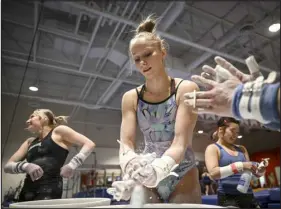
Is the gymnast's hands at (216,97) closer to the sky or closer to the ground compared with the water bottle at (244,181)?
closer to the sky

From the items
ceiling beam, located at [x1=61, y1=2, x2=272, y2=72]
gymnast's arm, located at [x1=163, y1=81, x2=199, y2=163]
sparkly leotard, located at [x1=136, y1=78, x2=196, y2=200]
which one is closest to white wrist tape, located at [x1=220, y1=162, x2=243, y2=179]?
sparkly leotard, located at [x1=136, y1=78, x2=196, y2=200]

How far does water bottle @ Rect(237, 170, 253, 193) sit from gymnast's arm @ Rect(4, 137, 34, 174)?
43.2 inches

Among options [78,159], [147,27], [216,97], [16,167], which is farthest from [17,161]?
[216,97]

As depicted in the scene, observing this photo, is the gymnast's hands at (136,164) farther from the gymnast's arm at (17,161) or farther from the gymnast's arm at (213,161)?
the gymnast's arm at (17,161)

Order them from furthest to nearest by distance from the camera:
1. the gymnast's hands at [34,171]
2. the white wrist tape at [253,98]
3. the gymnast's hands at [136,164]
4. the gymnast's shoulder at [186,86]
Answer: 1. the gymnast's hands at [34,171]
2. the gymnast's shoulder at [186,86]
3. the gymnast's hands at [136,164]
4. the white wrist tape at [253,98]

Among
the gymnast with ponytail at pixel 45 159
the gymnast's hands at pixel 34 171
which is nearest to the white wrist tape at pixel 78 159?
the gymnast with ponytail at pixel 45 159

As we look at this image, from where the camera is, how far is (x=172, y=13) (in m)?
3.44

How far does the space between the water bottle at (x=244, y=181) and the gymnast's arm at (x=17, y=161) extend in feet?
3.60

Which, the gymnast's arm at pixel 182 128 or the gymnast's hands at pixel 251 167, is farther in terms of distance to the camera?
the gymnast's hands at pixel 251 167

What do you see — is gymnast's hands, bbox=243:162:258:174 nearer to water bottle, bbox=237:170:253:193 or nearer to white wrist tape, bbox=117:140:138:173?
water bottle, bbox=237:170:253:193

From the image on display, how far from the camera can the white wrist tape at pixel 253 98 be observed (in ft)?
1.31

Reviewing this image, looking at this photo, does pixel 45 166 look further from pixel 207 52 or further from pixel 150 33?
pixel 207 52

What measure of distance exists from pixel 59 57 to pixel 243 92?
5.26m

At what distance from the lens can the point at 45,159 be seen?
4.47 feet
